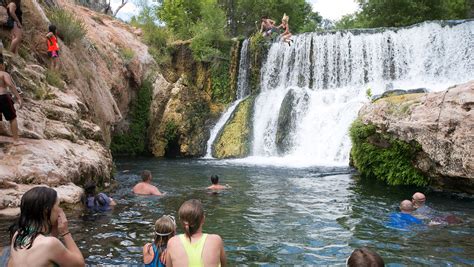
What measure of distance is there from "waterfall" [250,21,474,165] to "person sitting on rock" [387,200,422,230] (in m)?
9.06

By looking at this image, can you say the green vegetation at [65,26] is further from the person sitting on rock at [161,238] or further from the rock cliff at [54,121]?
the person sitting on rock at [161,238]

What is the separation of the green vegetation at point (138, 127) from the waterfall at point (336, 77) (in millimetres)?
5993

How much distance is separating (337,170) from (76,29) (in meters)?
9.76

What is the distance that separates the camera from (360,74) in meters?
22.1

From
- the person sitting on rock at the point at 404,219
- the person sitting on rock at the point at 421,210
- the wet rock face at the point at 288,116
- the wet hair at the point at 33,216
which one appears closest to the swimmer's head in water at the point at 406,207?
the person sitting on rock at the point at 404,219

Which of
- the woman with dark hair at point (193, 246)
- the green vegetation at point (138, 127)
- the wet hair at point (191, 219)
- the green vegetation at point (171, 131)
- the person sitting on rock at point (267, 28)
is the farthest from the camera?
the person sitting on rock at point (267, 28)

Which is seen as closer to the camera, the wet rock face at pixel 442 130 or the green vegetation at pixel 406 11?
the wet rock face at pixel 442 130

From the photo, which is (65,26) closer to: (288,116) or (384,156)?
(384,156)

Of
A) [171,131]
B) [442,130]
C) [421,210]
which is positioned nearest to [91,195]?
[421,210]

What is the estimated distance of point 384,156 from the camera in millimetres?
12172

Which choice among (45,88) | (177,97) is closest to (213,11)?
(177,97)

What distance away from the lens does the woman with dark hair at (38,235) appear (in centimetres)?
291

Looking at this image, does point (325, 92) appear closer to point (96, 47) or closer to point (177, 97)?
point (177, 97)

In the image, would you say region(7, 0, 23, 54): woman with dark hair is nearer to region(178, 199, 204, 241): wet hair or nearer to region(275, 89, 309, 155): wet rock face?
region(178, 199, 204, 241): wet hair
